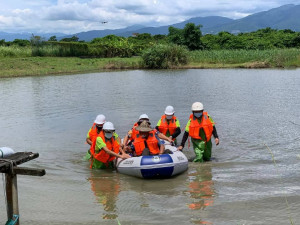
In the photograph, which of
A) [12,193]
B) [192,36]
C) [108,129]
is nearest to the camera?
[12,193]

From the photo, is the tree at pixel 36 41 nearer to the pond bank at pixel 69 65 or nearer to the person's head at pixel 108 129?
the pond bank at pixel 69 65

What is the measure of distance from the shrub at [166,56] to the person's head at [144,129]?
3079 centimetres

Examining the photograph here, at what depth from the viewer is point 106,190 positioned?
7.15 meters

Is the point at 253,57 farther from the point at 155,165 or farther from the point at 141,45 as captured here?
the point at 155,165

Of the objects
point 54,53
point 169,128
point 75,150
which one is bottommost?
point 75,150

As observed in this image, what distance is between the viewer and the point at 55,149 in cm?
1091

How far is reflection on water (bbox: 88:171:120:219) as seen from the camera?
595 centimetres

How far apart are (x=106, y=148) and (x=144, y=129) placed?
876 millimetres

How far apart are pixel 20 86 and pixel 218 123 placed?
56.4 ft

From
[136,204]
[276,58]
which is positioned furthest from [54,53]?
[136,204]

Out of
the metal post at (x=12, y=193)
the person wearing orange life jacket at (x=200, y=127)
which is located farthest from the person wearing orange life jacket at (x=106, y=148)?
the metal post at (x=12, y=193)

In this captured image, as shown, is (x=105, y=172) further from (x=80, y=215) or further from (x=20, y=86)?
(x=20, y=86)

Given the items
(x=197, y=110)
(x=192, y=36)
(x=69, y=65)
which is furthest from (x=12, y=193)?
(x=192, y=36)

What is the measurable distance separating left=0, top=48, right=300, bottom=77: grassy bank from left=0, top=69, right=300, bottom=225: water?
584 inches
